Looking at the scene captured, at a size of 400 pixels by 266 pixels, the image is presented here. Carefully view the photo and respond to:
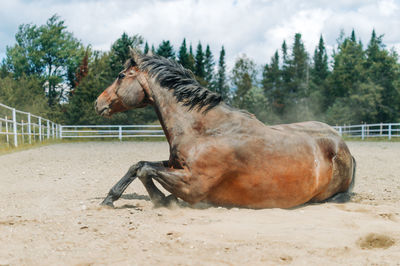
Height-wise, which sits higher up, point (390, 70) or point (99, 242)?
point (390, 70)

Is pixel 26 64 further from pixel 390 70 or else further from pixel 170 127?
pixel 170 127

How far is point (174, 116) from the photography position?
14.6 ft

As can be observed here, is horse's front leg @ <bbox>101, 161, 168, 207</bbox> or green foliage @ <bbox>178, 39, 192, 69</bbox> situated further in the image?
green foliage @ <bbox>178, 39, 192, 69</bbox>

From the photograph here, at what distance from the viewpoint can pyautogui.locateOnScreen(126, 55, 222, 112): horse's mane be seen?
4.41 meters

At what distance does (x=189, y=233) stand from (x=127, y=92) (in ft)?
7.87

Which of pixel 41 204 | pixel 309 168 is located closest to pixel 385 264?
pixel 309 168

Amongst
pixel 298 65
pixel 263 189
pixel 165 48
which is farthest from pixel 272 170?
pixel 298 65

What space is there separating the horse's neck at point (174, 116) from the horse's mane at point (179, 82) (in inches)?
2.8

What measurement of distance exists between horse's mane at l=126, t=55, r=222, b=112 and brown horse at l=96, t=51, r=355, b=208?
0.04 feet

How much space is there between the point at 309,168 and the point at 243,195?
83 centimetres

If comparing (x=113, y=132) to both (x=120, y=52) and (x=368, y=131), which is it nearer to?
(x=120, y=52)

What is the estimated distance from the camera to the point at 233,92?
221 ft

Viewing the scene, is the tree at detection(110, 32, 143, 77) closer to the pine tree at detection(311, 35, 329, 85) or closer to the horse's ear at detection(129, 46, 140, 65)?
the horse's ear at detection(129, 46, 140, 65)

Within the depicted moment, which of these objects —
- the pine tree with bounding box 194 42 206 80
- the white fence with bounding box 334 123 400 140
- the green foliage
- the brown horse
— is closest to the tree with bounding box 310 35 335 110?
the pine tree with bounding box 194 42 206 80
